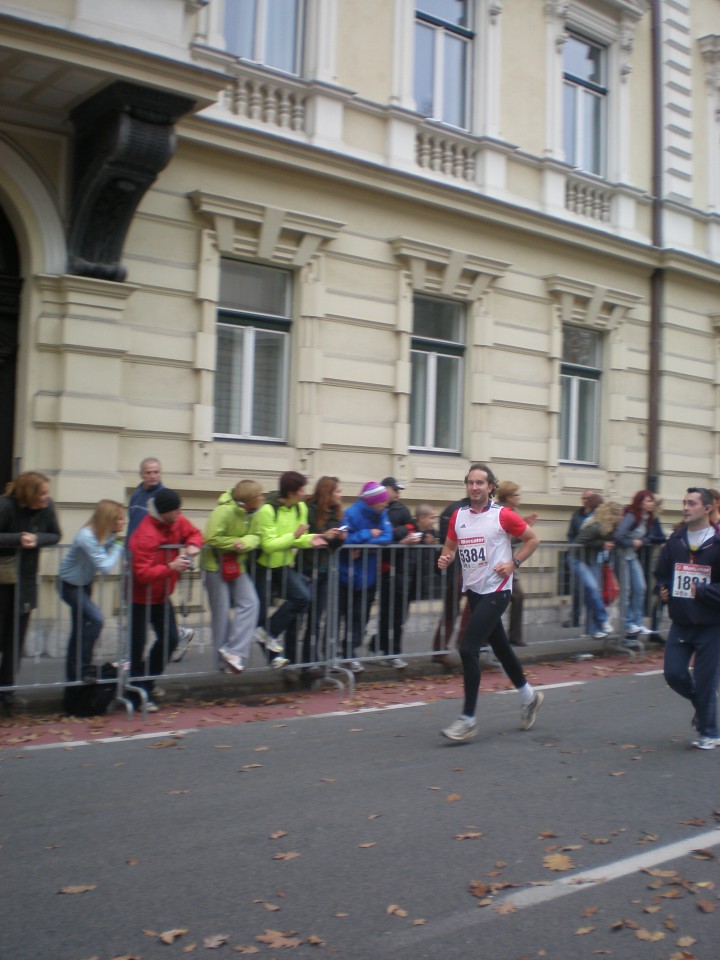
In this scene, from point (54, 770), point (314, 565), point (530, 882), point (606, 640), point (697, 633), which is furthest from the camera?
point (606, 640)

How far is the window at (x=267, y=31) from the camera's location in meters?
12.5

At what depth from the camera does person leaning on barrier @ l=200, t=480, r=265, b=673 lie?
884 cm

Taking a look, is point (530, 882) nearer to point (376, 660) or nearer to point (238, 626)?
point (238, 626)

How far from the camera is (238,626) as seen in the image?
Result: 891cm

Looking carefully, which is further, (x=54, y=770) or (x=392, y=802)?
(x=54, y=770)

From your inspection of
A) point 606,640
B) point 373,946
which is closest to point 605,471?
point 606,640

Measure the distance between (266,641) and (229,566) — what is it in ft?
2.54

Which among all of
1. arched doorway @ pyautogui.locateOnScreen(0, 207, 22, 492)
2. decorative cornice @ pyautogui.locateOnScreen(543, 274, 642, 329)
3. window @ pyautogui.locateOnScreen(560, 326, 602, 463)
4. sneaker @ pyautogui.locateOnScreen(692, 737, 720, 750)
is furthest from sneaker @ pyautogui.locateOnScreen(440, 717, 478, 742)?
decorative cornice @ pyautogui.locateOnScreen(543, 274, 642, 329)

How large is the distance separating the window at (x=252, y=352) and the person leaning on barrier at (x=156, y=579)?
13.2ft

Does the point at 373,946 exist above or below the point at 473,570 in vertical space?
below

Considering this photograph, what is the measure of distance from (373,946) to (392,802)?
1.89 m

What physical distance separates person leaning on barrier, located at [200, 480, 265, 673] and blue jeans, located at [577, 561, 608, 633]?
4506 mm

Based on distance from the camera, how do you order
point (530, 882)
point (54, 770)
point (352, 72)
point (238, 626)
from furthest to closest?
point (352, 72)
point (238, 626)
point (54, 770)
point (530, 882)

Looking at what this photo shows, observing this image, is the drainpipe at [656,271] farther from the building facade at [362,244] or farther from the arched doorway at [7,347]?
the arched doorway at [7,347]
